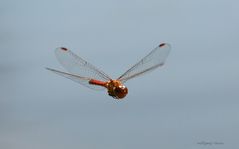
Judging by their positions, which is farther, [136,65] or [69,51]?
[69,51]

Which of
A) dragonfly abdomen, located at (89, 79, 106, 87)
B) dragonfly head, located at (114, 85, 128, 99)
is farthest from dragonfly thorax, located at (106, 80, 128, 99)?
dragonfly abdomen, located at (89, 79, 106, 87)

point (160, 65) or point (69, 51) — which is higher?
point (69, 51)

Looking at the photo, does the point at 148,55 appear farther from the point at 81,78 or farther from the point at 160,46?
the point at 81,78

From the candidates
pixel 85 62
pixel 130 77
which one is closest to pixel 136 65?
pixel 130 77

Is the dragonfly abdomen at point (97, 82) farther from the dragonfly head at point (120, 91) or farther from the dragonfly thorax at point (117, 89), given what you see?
the dragonfly head at point (120, 91)

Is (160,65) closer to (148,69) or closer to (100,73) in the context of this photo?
(148,69)

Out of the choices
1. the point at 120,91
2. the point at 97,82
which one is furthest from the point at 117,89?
the point at 97,82

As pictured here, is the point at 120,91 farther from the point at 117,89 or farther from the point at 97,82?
the point at 97,82

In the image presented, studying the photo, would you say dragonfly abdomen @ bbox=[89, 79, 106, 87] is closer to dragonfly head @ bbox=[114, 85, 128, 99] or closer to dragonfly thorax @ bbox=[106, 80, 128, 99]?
dragonfly thorax @ bbox=[106, 80, 128, 99]
